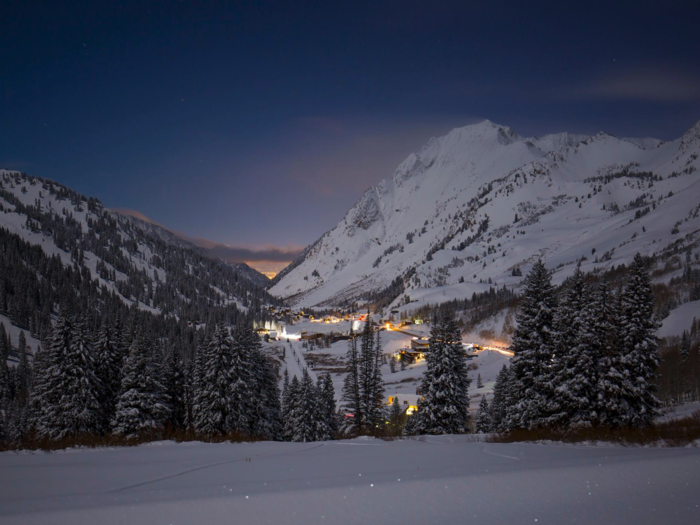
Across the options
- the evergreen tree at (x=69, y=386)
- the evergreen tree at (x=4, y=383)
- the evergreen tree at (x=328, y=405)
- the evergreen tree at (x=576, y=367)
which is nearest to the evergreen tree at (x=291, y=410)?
the evergreen tree at (x=328, y=405)

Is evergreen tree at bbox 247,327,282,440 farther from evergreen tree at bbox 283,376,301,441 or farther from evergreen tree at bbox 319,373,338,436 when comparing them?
evergreen tree at bbox 319,373,338,436

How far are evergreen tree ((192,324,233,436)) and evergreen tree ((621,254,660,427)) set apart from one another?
25323 millimetres

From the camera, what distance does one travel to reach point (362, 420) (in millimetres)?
35719

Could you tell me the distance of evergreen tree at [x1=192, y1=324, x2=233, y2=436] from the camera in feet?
90.3

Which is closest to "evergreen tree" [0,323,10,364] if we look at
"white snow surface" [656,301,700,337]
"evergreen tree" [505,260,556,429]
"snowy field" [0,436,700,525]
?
"evergreen tree" [505,260,556,429]

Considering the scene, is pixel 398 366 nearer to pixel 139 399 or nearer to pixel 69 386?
pixel 139 399

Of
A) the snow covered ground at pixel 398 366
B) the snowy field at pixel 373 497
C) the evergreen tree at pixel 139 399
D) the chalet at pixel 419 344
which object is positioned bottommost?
the snow covered ground at pixel 398 366

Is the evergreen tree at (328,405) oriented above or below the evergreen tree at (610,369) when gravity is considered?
below

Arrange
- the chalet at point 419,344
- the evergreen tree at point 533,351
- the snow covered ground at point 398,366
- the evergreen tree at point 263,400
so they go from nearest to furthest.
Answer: the evergreen tree at point 533,351 < the evergreen tree at point 263,400 < the snow covered ground at point 398,366 < the chalet at point 419,344

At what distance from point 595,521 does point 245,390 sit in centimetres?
2794

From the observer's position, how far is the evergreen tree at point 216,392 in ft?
90.3

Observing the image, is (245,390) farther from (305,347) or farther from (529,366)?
(305,347)

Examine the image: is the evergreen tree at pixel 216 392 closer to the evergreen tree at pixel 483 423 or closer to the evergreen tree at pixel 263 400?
the evergreen tree at pixel 263 400

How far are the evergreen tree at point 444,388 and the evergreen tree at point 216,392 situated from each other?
14403 millimetres
